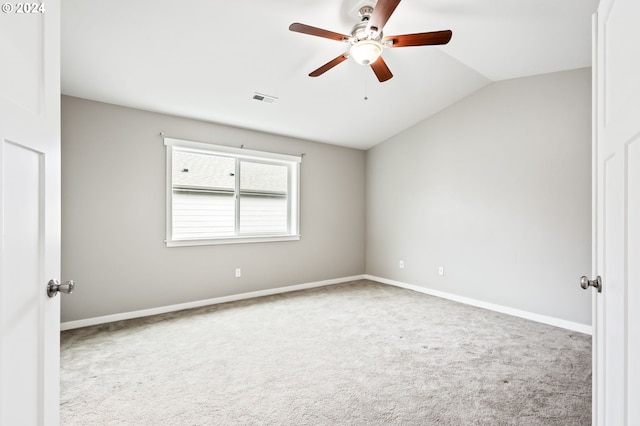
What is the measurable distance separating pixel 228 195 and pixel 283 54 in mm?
2084

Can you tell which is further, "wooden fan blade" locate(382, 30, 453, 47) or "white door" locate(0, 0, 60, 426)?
"wooden fan blade" locate(382, 30, 453, 47)

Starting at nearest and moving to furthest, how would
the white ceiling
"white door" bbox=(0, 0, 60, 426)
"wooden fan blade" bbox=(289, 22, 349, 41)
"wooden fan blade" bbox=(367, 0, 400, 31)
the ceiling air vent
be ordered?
"white door" bbox=(0, 0, 60, 426) < "wooden fan blade" bbox=(367, 0, 400, 31) < "wooden fan blade" bbox=(289, 22, 349, 41) < the white ceiling < the ceiling air vent

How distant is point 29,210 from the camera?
0.93 m

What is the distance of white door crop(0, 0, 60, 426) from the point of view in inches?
32.1

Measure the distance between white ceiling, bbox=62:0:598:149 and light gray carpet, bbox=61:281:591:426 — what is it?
8.14 feet

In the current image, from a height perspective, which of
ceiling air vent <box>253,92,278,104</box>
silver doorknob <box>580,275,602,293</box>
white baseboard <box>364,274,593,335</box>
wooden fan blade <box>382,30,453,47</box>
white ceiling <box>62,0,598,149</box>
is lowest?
white baseboard <box>364,274,593,335</box>

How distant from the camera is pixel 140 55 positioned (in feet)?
9.10

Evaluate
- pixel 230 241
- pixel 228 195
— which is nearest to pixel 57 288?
pixel 230 241

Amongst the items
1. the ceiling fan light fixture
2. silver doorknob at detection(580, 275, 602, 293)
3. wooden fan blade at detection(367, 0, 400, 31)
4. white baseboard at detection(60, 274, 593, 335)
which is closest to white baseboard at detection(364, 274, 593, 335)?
white baseboard at detection(60, 274, 593, 335)

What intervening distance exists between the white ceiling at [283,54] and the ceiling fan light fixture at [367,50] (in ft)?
1.36

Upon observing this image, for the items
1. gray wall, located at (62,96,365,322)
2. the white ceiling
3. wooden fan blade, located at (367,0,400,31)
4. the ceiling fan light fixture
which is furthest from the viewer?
gray wall, located at (62,96,365,322)

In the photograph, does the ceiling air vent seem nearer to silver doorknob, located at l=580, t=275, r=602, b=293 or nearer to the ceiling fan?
the ceiling fan

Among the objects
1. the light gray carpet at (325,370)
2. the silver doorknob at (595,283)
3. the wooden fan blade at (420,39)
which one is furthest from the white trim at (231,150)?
the silver doorknob at (595,283)

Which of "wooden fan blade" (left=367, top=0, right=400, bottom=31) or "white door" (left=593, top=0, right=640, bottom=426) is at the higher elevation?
"wooden fan blade" (left=367, top=0, right=400, bottom=31)
